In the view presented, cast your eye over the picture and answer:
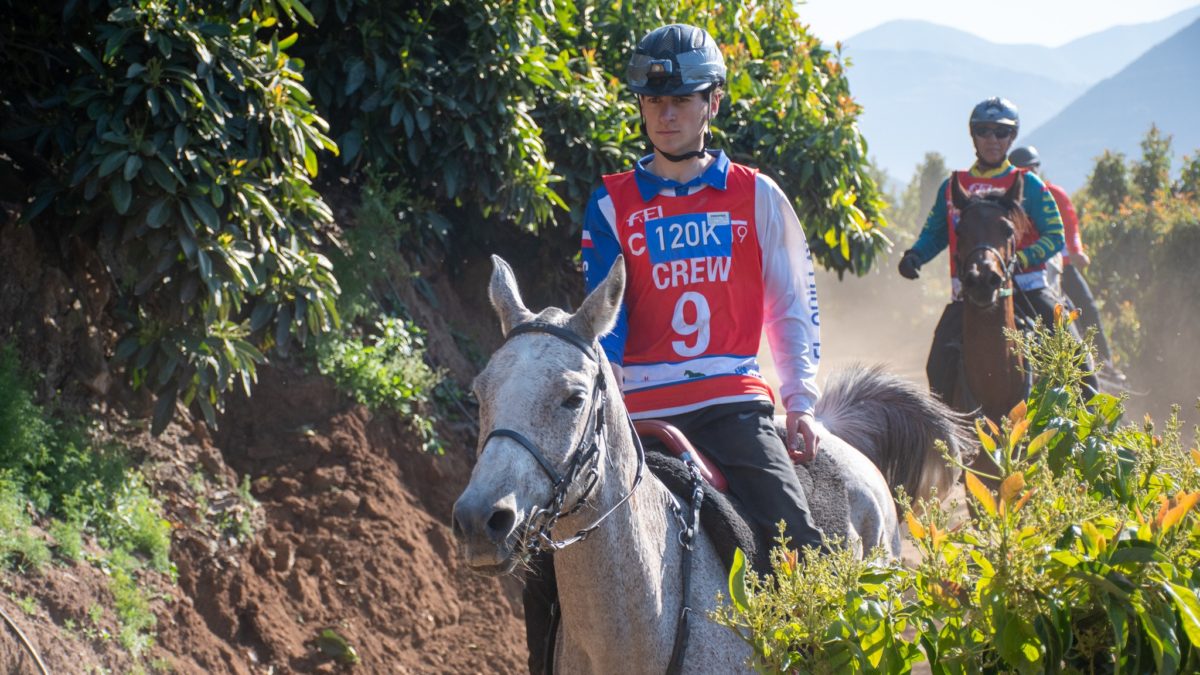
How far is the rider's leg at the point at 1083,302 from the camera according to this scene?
991 centimetres

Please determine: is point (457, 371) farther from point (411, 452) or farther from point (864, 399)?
point (864, 399)

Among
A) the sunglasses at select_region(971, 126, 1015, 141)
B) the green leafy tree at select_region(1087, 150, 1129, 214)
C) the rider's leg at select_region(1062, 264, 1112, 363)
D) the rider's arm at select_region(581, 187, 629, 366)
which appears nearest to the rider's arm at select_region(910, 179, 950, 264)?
the sunglasses at select_region(971, 126, 1015, 141)

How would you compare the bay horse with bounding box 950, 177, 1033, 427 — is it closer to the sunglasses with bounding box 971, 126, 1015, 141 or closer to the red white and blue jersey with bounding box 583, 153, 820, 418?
the sunglasses with bounding box 971, 126, 1015, 141

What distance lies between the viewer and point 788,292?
4.45 m

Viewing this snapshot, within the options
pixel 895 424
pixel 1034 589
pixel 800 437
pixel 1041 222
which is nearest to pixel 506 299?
pixel 800 437

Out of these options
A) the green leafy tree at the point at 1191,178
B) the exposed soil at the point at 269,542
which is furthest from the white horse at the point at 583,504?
the green leafy tree at the point at 1191,178

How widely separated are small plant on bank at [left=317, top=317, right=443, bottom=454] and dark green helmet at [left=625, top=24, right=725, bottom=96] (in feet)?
13.1

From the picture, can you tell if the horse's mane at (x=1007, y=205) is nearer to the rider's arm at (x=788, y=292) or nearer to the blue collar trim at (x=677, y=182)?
the rider's arm at (x=788, y=292)

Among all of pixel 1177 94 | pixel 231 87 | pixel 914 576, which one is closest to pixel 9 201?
pixel 231 87

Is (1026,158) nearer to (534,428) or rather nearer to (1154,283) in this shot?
(1154,283)

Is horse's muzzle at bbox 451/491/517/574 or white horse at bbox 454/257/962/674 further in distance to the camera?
white horse at bbox 454/257/962/674

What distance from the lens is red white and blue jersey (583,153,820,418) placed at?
13.9 ft

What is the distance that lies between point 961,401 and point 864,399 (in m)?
1.95

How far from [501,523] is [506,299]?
84 centimetres
